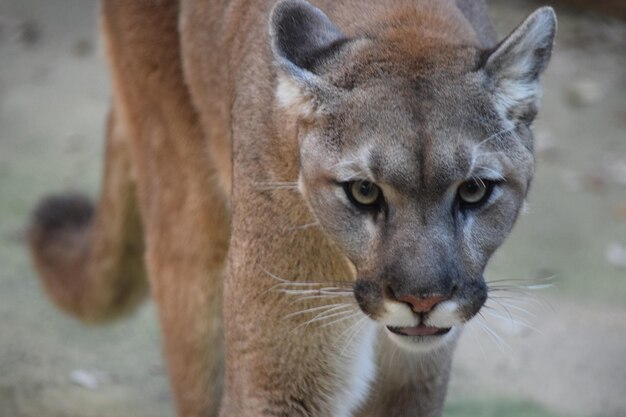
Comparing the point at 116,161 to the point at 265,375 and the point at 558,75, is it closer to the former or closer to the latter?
the point at 265,375

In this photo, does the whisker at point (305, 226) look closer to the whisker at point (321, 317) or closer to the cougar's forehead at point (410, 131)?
the whisker at point (321, 317)

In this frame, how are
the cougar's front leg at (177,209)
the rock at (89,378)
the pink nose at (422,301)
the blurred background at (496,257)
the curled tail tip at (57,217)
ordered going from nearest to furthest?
1. the pink nose at (422,301)
2. the cougar's front leg at (177,209)
3. the curled tail tip at (57,217)
4. the blurred background at (496,257)
5. the rock at (89,378)

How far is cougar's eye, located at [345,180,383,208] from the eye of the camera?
3477 mm

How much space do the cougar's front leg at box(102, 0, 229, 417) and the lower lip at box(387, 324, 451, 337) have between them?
1.55 meters

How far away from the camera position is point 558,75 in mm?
9320

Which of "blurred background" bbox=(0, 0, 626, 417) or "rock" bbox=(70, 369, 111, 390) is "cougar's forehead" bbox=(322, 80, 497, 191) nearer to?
"blurred background" bbox=(0, 0, 626, 417)

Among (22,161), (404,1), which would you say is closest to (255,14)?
(404,1)

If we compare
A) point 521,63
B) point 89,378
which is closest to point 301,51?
point 521,63

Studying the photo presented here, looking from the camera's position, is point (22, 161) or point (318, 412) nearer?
point (318, 412)

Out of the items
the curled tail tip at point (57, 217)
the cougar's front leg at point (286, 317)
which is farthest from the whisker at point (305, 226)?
the curled tail tip at point (57, 217)

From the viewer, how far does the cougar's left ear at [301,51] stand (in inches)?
142

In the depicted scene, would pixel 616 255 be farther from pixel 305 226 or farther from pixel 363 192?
pixel 363 192

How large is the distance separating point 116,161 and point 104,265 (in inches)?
21.3

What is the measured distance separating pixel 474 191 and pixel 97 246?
289cm
